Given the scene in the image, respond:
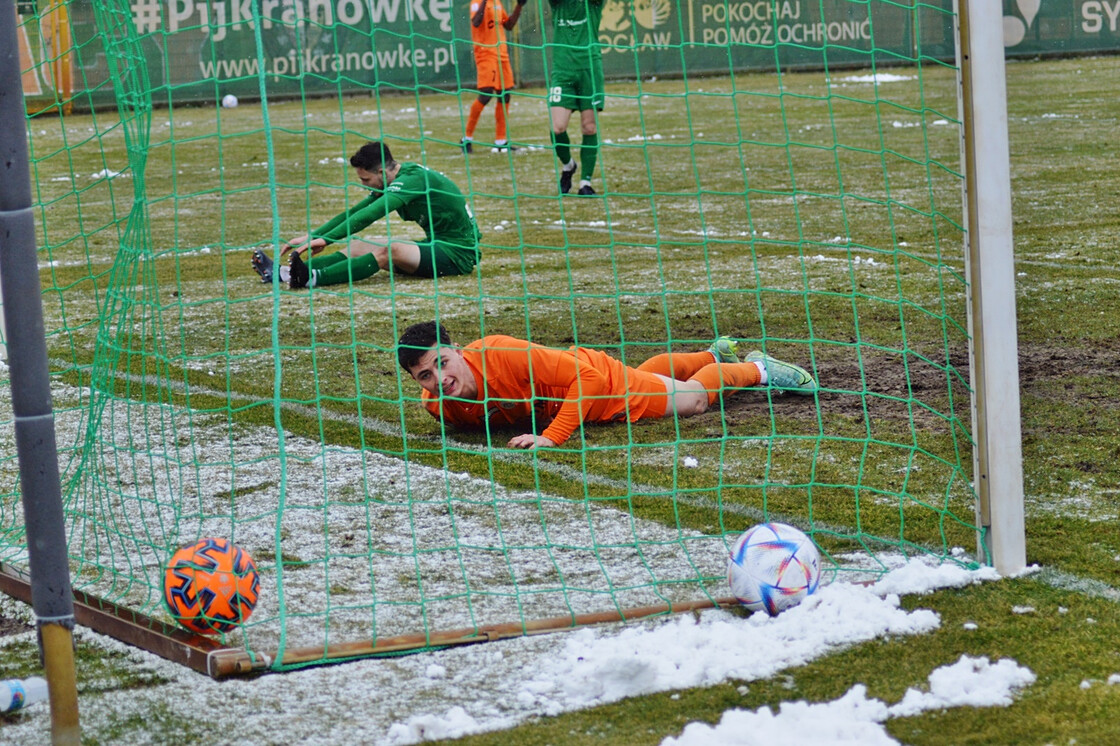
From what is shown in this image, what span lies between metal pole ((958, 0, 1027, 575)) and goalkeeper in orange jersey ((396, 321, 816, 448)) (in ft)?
4.03

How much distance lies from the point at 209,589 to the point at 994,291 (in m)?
2.07

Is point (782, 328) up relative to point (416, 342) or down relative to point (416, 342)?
down

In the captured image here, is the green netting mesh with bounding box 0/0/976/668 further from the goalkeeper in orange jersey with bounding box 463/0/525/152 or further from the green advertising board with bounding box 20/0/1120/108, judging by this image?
the green advertising board with bounding box 20/0/1120/108

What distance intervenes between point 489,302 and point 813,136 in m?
8.89

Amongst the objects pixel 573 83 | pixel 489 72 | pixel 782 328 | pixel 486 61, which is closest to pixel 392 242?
pixel 782 328

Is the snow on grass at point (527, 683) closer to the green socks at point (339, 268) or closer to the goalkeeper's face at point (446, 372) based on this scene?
the goalkeeper's face at point (446, 372)

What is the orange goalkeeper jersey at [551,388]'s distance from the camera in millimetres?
4516

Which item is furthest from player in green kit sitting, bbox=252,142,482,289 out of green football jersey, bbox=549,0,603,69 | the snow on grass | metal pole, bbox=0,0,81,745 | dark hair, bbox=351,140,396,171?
metal pole, bbox=0,0,81,745

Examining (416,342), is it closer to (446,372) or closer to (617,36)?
(446,372)

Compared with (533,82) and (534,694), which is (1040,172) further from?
(533,82)

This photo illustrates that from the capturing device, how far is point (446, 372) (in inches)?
176

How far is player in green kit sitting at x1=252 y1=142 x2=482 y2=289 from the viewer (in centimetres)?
702

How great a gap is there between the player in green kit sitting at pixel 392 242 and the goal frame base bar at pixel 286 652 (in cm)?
377

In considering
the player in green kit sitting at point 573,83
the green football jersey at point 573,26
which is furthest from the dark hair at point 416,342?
the green football jersey at point 573,26
